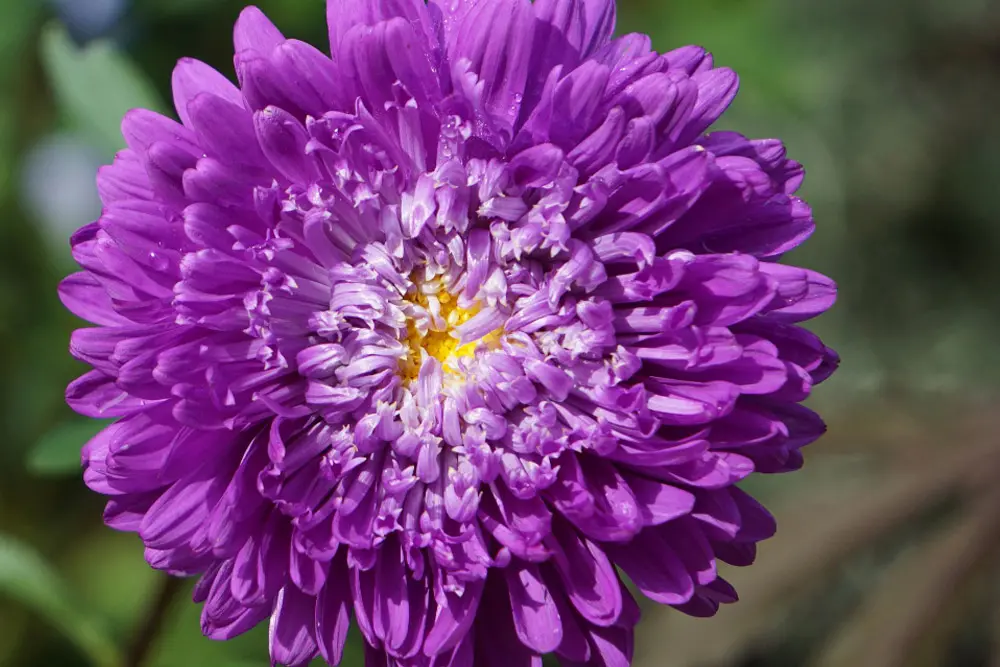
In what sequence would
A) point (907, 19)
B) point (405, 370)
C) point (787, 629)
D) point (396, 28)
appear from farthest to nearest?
1. point (907, 19)
2. point (787, 629)
3. point (405, 370)
4. point (396, 28)

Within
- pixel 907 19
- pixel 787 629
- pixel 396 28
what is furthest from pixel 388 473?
pixel 907 19

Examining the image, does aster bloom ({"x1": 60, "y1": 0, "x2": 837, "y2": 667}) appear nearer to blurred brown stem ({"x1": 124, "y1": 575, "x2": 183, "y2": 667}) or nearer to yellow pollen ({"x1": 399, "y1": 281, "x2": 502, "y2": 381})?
yellow pollen ({"x1": 399, "y1": 281, "x2": 502, "y2": 381})

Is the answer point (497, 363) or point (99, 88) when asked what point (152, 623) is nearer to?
point (497, 363)

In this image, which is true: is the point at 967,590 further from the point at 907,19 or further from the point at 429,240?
the point at 907,19

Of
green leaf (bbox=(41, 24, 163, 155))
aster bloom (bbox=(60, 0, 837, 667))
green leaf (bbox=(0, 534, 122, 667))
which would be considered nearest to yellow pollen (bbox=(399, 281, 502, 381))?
aster bloom (bbox=(60, 0, 837, 667))

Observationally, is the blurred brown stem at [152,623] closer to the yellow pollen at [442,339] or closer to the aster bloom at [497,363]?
the aster bloom at [497,363]

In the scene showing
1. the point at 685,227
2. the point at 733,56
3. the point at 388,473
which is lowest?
the point at 388,473
